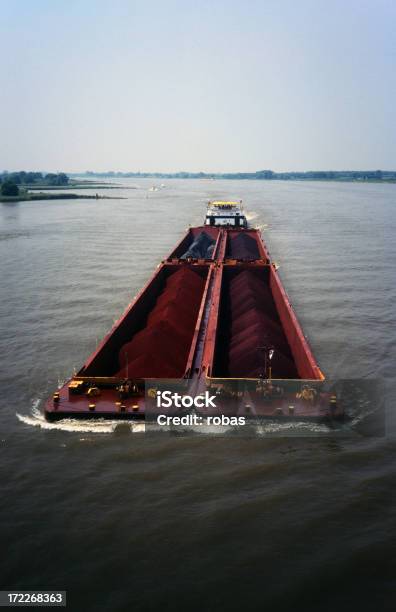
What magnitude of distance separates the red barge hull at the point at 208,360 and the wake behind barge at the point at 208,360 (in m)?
0.02

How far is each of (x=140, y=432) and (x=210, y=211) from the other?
112 feet

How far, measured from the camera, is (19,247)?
121 ft

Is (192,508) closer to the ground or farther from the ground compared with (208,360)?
closer to the ground

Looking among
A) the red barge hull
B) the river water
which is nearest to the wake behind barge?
the red barge hull

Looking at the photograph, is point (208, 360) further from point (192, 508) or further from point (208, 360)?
point (192, 508)

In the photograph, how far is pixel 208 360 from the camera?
36.6 ft

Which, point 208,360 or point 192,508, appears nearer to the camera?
point 192,508

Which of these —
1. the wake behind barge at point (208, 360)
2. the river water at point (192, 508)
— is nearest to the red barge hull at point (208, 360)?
the wake behind barge at point (208, 360)

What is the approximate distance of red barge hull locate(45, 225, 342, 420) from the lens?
9961 millimetres

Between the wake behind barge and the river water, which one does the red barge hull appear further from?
the river water

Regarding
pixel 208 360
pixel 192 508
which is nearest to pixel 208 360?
pixel 208 360

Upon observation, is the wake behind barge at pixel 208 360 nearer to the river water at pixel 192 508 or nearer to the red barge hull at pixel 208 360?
the red barge hull at pixel 208 360

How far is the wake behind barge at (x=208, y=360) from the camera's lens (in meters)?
9.96

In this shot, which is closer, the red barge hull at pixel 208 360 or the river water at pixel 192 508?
the river water at pixel 192 508
